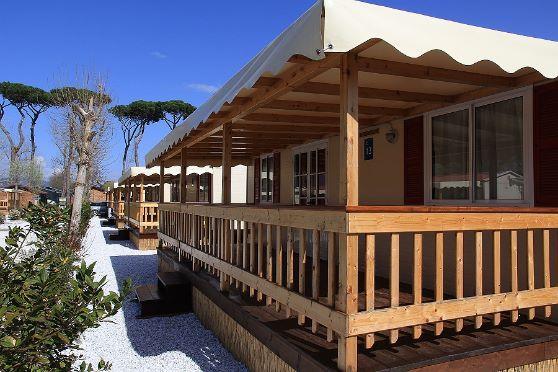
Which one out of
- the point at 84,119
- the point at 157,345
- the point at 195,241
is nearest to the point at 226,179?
the point at 195,241

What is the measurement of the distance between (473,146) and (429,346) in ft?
7.63

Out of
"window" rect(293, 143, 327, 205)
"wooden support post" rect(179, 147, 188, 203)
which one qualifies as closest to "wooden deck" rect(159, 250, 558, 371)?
"window" rect(293, 143, 327, 205)

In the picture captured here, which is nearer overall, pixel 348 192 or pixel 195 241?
pixel 348 192

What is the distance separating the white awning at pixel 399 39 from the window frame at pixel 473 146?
96cm

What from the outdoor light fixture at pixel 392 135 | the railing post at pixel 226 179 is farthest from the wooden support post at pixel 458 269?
the outdoor light fixture at pixel 392 135

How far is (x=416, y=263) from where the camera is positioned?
9.10 ft

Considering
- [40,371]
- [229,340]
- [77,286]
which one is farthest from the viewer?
[229,340]

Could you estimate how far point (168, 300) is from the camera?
6.08m

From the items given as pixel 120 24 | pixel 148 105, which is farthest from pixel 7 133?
pixel 120 24

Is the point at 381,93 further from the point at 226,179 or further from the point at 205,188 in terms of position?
the point at 205,188

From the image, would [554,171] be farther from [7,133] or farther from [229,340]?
[7,133]

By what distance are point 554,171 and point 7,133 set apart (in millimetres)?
50657

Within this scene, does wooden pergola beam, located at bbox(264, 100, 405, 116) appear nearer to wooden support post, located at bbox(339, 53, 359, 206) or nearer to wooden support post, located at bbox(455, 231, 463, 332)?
wooden support post, located at bbox(339, 53, 359, 206)

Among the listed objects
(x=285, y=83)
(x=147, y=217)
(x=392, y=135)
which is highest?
(x=285, y=83)
